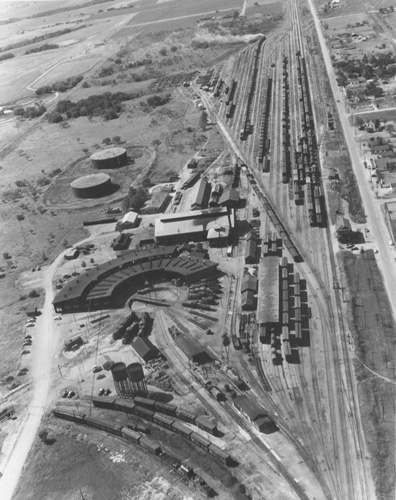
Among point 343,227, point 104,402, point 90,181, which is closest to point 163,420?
point 104,402

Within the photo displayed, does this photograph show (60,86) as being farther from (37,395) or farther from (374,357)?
(374,357)

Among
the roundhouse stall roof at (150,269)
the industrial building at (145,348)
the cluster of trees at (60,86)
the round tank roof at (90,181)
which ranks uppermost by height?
the industrial building at (145,348)

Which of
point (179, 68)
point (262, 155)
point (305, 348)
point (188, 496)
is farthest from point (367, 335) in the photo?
point (179, 68)

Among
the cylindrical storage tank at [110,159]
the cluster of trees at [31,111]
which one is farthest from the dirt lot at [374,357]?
the cluster of trees at [31,111]

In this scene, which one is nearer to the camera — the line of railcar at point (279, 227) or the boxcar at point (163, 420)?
the boxcar at point (163, 420)

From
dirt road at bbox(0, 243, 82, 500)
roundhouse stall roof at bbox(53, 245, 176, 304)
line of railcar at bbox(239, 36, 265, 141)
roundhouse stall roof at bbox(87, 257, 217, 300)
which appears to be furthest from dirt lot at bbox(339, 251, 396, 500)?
line of railcar at bbox(239, 36, 265, 141)

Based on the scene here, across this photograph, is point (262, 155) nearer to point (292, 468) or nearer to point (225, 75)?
point (225, 75)

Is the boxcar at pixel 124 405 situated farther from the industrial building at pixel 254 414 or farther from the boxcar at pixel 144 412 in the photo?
the industrial building at pixel 254 414
